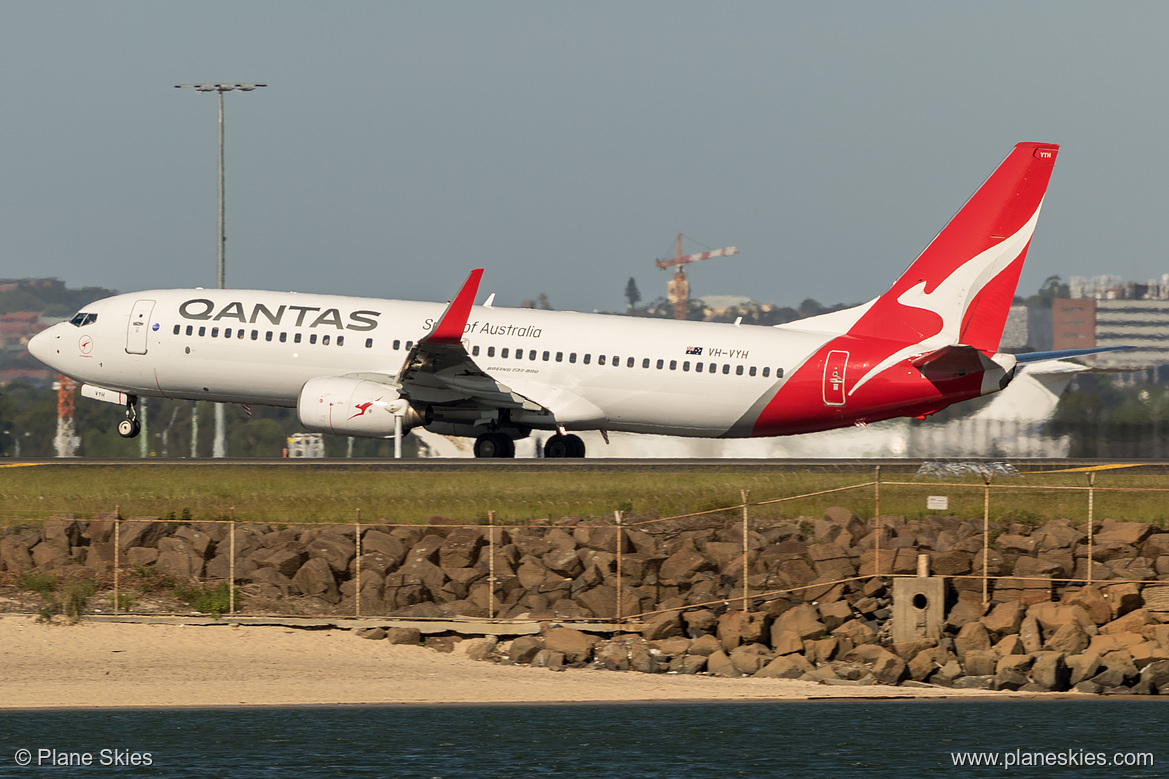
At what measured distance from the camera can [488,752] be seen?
2734 centimetres

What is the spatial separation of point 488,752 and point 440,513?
904 cm

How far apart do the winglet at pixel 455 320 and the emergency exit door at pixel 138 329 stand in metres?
9.63

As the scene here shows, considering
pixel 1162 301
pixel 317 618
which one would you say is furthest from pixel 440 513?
pixel 1162 301

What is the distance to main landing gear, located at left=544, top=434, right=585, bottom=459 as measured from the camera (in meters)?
46.2

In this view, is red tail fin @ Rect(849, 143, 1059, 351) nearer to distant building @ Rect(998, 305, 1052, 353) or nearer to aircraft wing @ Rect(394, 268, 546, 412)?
aircraft wing @ Rect(394, 268, 546, 412)

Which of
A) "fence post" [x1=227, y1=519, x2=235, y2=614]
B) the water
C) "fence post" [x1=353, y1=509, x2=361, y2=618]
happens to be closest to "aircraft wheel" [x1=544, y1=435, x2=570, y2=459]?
"fence post" [x1=353, y1=509, x2=361, y2=618]

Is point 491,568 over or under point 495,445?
under

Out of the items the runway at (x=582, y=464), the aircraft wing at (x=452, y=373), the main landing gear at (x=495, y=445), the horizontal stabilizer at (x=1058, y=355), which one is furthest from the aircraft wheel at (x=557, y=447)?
the horizontal stabilizer at (x=1058, y=355)

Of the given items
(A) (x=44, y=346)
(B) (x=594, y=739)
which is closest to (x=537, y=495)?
(B) (x=594, y=739)

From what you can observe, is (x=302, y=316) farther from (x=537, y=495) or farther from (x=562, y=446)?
(x=537, y=495)

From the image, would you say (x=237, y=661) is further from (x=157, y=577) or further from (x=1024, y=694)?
(x=1024, y=694)

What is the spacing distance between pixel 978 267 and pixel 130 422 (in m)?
26.1

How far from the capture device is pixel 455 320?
42531 mm

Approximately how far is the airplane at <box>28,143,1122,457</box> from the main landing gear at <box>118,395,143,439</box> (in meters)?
1.25
